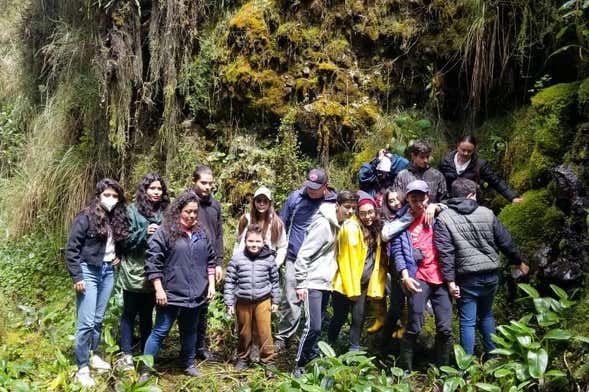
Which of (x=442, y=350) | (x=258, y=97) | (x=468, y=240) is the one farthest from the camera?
(x=258, y=97)

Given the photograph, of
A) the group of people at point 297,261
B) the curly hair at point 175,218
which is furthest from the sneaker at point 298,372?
the curly hair at point 175,218

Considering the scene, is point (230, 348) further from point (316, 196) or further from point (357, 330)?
point (316, 196)

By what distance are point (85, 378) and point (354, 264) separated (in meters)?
2.42

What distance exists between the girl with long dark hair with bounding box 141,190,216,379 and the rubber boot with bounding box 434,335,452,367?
6.51 ft

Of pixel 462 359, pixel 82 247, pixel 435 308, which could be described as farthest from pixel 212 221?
pixel 462 359

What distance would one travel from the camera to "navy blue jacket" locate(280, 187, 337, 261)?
5.11 m

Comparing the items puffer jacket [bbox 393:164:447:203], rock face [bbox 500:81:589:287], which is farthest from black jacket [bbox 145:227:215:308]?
Result: rock face [bbox 500:81:589:287]

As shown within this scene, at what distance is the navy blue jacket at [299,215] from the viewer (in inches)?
201

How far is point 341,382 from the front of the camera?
4.07 meters

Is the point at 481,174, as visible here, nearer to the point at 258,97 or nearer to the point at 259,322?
the point at 259,322

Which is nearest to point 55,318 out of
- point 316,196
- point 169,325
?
point 169,325

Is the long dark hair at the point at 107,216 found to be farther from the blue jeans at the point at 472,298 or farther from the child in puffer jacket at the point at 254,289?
the blue jeans at the point at 472,298

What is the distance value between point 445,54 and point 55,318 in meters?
5.61

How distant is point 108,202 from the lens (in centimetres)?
468
